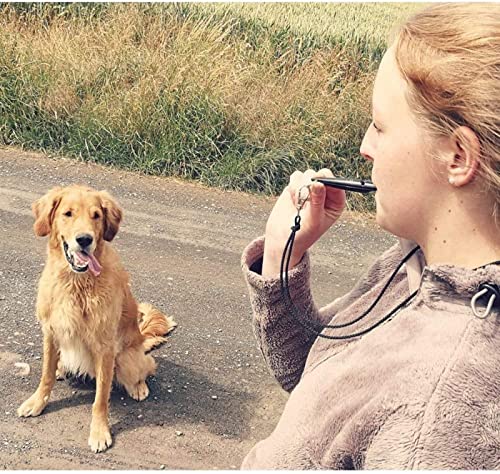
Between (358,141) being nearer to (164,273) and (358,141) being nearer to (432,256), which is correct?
(164,273)

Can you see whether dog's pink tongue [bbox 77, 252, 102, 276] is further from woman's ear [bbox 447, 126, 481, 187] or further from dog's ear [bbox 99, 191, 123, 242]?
woman's ear [bbox 447, 126, 481, 187]

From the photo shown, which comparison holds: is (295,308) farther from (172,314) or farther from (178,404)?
(172,314)

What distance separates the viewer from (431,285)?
3.74ft

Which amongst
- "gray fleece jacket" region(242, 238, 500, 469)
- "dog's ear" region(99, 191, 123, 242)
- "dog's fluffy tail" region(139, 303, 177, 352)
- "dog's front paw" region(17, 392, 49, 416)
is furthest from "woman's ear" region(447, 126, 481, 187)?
"dog's fluffy tail" region(139, 303, 177, 352)

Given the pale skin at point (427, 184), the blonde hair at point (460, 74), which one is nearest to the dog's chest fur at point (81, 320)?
the pale skin at point (427, 184)

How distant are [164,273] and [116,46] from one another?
402 centimetres

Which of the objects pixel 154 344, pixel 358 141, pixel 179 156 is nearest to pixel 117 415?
pixel 154 344

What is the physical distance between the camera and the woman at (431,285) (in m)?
1.03

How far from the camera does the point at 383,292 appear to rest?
1.55 m

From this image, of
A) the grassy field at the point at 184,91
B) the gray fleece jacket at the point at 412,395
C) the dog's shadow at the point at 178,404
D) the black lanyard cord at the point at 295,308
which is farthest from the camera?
the grassy field at the point at 184,91

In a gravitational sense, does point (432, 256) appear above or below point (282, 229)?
above

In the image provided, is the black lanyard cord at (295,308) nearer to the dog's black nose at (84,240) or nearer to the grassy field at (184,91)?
the dog's black nose at (84,240)

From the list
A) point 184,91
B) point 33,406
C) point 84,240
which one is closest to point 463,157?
point 84,240

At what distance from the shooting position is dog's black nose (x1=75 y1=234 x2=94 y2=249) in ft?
12.5
